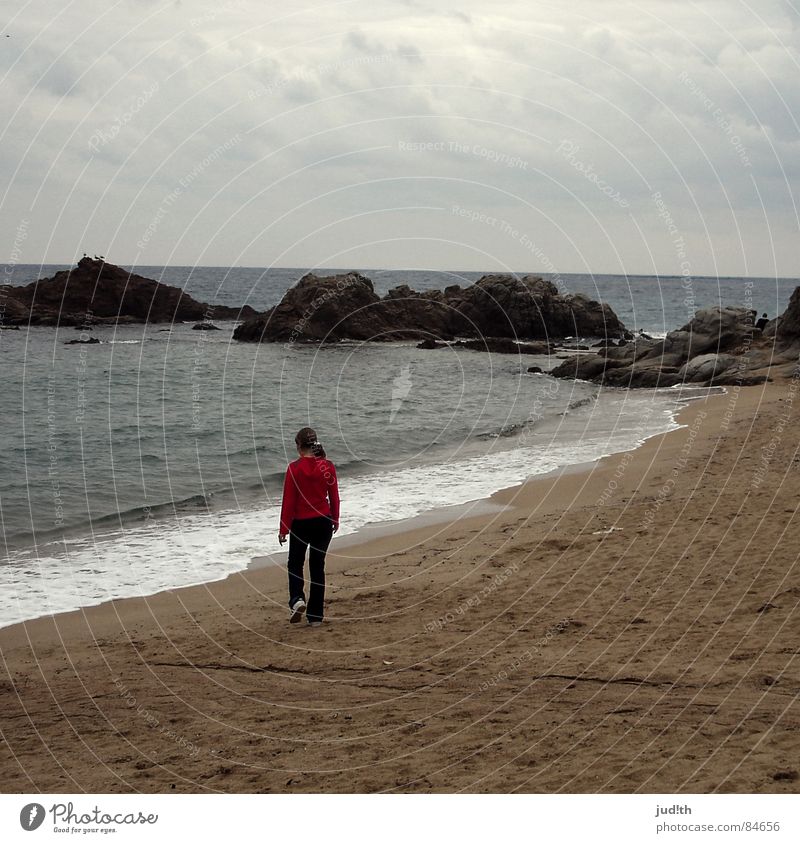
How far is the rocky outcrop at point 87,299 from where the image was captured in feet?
238

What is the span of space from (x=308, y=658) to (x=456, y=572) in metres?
3.32

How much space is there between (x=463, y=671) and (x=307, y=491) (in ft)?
8.82

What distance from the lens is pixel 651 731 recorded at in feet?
20.7

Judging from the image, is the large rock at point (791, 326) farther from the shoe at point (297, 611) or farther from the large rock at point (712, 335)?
the shoe at point (297, 611)

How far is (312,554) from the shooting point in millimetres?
Result: 9938

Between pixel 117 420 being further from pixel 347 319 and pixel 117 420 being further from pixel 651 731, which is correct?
pixel 347 319

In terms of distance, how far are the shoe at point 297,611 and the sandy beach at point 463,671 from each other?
23cm
